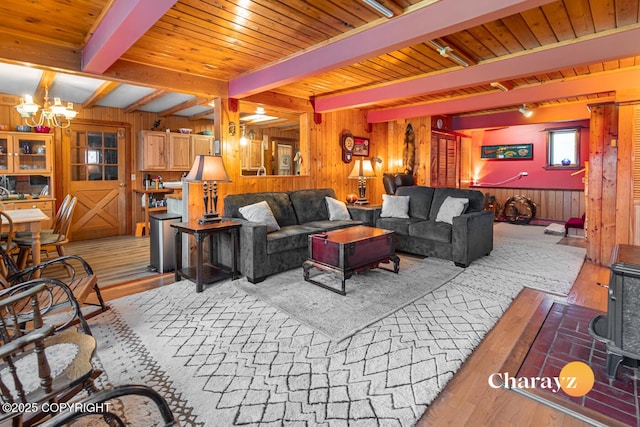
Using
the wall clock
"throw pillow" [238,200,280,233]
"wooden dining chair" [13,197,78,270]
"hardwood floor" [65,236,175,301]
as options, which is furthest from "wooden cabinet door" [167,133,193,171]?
"throw pillow" [238,200,280,233]

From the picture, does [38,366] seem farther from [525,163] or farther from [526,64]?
[525,163]

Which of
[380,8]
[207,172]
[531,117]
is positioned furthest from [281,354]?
[531,117]

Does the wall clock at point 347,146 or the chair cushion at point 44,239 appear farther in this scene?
the wall clock at point 347,146

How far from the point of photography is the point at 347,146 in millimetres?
6363

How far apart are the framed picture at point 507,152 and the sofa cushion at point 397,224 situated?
502cm

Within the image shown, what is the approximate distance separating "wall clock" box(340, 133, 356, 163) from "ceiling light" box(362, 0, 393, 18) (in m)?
3.71

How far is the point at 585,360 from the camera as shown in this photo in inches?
85.7

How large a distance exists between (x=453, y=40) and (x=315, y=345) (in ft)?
9.98

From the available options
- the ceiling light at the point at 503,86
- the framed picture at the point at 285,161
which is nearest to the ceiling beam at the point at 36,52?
the ceiling light at the point at 503,86

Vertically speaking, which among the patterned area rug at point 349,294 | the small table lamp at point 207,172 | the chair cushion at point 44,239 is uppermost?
the small table lamp at point 207,172

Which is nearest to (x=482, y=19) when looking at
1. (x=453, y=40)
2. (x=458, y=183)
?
(x=453, y=40)

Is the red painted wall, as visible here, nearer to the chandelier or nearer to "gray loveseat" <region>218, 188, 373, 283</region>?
"gray loveseat" <region>218, 188, 373, 283</region>

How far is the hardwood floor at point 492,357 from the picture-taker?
169cm

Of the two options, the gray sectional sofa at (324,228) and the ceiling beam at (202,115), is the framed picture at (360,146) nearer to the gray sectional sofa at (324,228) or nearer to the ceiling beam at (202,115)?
the gray sectional sofa at (324,228)
